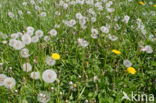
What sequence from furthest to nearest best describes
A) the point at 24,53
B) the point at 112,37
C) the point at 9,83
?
the point at 112,37
the point at 24,53
the point at 9,83

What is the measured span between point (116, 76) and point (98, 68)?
0.55 ft

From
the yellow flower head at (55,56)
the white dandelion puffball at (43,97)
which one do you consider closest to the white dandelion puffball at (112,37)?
the yellow flower head at (55,56)

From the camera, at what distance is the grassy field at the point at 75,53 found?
205 cm

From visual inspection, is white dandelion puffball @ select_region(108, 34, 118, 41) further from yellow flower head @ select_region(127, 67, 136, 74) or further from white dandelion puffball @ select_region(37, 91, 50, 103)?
white dandelion puffball @ select_region(37, 91, 50, 103)

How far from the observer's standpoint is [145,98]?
2.13 metres

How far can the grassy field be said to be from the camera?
6.73ft

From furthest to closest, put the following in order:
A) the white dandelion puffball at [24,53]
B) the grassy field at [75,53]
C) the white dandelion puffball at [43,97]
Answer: the white dandelion puffball at [24,53] → the grassy field at [75,53] → the white dandelion puffball at [43,97]

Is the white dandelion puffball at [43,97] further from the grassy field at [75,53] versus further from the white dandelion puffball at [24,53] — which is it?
the white dandelion puffball at [24,53]

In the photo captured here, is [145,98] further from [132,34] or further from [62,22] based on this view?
[62,22]

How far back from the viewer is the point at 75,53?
2.61m

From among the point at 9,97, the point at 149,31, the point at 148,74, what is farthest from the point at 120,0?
the point at 9,97

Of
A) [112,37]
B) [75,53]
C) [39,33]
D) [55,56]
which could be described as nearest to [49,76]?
[55,56]

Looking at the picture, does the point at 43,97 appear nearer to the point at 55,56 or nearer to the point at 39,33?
the point at 55,56

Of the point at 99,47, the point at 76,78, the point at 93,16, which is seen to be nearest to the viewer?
the point at 76,78
